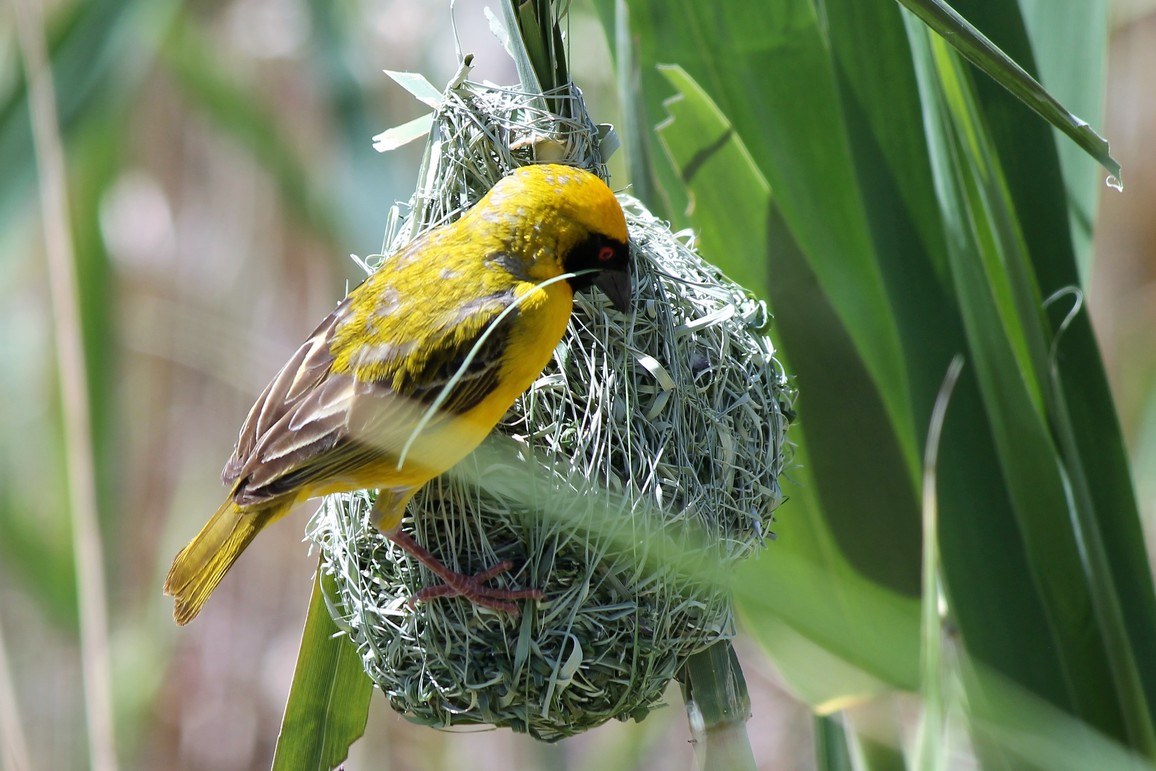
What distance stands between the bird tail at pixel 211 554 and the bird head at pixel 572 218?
0.61 metres

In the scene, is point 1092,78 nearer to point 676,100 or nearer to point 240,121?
point 676,100

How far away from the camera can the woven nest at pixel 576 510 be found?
167 centimetres

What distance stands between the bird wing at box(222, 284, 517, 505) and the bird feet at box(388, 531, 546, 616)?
16 centimetres

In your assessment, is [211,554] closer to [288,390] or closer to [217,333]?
[288,390]

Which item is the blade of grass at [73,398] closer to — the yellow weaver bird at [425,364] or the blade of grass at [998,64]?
the yellow weaver bird at [425,364]

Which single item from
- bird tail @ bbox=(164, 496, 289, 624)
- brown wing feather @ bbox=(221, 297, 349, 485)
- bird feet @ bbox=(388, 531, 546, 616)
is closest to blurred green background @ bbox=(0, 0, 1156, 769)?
brown wing feather @ bbox=(221, 297, 349, 485)

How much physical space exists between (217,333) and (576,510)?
82.0 inches

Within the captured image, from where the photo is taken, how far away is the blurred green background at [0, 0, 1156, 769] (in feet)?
11.8

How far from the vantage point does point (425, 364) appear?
182 cm

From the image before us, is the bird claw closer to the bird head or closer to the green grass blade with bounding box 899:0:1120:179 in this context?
the bird head

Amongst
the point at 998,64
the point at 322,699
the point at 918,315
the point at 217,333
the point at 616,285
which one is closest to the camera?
the point at 998,64

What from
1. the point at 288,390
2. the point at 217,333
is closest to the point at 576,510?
the point at 288,390

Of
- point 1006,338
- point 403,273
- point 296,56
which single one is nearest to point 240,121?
point 296,56

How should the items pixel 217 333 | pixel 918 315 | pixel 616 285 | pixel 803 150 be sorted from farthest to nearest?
pixel 217 333, pixel 803 150, pixel 918 315, pixel 616 285
